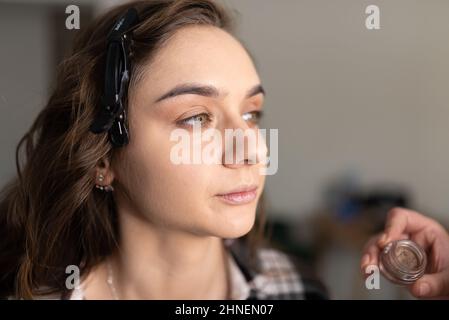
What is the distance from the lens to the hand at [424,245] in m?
0.71

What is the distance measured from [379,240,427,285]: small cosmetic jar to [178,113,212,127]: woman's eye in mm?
394

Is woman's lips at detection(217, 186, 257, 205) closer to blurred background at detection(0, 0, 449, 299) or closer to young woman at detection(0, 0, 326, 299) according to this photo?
young woman at detection(0, 0, 326, 299)

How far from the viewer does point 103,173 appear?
78 cm

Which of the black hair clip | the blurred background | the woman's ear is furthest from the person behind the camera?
the blurred background

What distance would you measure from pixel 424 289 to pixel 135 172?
1.80 feet

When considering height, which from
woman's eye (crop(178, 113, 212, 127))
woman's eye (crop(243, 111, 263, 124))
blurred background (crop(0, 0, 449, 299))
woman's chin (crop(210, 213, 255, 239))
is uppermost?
blurred background (crop(0, 0, 449, 299))

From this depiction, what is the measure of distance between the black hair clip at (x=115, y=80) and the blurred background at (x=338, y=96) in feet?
0.73

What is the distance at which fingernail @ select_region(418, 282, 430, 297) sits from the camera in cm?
70

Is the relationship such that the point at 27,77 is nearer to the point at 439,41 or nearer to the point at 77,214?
the point at 77,214

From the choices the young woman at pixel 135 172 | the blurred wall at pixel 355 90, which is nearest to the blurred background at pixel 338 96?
the blurred wall at pixel 355 90

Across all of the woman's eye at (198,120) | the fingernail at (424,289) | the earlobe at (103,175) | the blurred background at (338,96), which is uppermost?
the blurred background at (338,96)

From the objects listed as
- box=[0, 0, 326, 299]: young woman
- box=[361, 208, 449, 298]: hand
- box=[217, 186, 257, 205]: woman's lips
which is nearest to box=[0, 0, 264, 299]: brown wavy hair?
box=[0, 0, 326, 299]: young woman

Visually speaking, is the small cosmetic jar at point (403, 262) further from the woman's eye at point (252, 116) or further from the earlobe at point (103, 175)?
the earlobe at point (103, 175)

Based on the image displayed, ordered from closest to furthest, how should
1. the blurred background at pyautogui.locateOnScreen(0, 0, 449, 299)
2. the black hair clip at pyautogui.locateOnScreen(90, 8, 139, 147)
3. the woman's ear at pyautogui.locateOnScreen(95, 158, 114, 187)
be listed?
the black hair clip at pyautogui.locateOnScreen(90, 8, 139, 147), the woman's ear at pyautogui.locateOnScreen(95, 158, 114, 187), the blurred background at pyautogui.locateOnScreen(0, 0, 449, 299)
